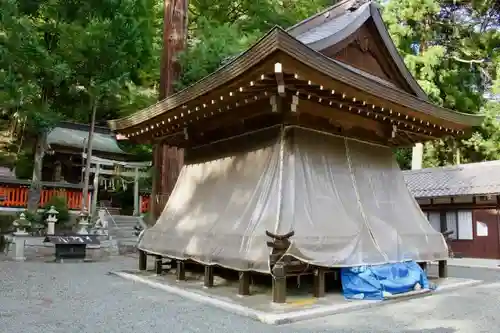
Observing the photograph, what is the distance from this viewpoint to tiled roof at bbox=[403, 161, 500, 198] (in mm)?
14703

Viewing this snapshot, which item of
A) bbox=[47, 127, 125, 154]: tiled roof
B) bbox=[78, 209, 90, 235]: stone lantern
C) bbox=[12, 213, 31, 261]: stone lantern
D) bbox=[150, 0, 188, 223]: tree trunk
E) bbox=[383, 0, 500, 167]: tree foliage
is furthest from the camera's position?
bbox=[383, 0, 500, 167]: tree foliage

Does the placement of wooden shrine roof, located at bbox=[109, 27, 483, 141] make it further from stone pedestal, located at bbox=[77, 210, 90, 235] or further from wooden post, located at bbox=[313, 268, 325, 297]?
stone pedestal, located at bbox=[77, 210, 90, 235]

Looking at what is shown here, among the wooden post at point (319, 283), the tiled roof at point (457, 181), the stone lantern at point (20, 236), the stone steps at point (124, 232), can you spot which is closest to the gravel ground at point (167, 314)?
the wooden post at point (319, 283)

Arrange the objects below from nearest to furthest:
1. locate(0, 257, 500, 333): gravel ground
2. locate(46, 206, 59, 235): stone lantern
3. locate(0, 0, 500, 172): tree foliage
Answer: locate(0, 257, 500, 333): gravel ground < locate(0, 0, 500, 172): tree foliage < locate(46, 206, 59, 235): stone lantern

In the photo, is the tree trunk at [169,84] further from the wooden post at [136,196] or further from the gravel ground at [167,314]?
the wooden post at [136,196]

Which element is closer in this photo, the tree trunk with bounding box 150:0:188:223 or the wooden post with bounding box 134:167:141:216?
the tree trunk with bounding box 150:0:188:223

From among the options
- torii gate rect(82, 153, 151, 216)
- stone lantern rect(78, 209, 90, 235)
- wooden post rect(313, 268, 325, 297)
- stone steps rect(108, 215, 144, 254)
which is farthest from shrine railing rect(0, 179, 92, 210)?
wooden post rect(313, 268, 325, 297)

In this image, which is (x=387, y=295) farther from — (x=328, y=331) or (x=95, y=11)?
(x=95, y=11)

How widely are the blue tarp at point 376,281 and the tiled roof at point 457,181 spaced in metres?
9.25

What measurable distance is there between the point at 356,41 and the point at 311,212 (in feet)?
12.8

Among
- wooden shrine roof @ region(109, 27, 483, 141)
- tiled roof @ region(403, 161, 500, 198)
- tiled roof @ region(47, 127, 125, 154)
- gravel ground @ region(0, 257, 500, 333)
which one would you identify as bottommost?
gravel ground @ region(0, 257, 500, 333)

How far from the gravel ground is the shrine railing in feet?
30.1

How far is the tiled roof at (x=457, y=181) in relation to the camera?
14.7 meters

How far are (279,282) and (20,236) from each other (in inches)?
368
